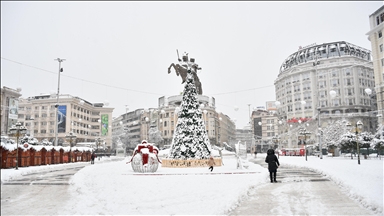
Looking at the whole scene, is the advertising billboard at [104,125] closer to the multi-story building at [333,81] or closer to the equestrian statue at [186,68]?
the multi-story building at [333,81]

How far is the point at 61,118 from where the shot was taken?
4.16m

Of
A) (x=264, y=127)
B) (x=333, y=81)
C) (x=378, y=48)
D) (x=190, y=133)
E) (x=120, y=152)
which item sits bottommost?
(x=120, y=152)

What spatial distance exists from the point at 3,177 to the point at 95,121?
2891 mm

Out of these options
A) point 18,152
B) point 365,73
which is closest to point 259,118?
point 365,73

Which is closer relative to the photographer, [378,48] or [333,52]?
[378,48]

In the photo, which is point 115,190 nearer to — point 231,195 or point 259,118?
point 231,195

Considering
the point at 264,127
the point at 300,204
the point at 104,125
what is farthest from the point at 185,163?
the point at 264,127

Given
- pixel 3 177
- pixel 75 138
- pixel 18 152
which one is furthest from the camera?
pixel 75 138

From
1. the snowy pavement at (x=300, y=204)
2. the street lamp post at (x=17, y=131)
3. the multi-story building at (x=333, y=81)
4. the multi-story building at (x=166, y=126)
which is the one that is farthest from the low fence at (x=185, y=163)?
the multi-story building at (x=166, y=126)

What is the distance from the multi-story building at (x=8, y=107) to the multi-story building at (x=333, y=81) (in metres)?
7.06

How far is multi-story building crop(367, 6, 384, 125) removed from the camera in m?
6.06

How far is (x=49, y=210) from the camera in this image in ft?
13.0

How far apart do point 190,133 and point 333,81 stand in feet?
33.3

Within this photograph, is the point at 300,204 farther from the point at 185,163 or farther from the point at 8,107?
the point at 185,163
